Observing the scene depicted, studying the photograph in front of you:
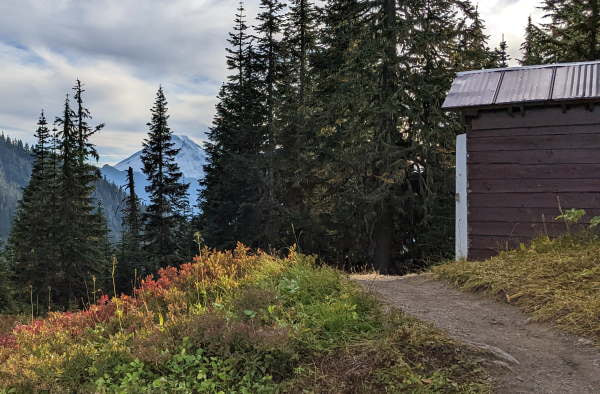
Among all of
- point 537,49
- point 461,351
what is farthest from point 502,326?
point 537,49

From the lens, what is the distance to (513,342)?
485 cm

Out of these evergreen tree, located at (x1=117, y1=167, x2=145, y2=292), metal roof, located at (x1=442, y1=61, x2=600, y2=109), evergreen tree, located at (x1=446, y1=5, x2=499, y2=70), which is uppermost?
A: evergreen tree, located at (x1=446, y1=5, x2=499, y2=70)

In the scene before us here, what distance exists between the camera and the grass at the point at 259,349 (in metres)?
4.02

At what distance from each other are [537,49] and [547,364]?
25.4 metres

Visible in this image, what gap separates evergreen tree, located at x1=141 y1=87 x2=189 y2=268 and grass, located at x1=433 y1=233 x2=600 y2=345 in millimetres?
26795

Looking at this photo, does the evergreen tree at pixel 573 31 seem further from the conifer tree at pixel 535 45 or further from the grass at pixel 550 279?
the grass at pixel 550 279

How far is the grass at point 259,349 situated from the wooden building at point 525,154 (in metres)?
5.92

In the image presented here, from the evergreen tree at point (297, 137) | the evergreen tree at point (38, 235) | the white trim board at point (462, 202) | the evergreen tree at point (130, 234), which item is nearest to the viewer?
the white trim board at point (462, 202)

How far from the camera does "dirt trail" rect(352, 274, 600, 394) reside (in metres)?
3.94

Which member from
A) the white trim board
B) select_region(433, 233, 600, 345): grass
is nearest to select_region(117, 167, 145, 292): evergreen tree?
the white trim board

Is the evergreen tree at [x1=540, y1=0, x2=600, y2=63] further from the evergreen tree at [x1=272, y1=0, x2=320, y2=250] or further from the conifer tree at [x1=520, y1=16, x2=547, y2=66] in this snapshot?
the evergreen tree at [x1=272, y1=0, x2=320, y2=250]

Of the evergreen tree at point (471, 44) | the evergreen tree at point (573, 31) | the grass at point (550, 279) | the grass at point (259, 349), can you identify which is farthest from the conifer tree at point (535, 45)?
the grass at point (259, 349)

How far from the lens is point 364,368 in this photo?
4043 millimetres

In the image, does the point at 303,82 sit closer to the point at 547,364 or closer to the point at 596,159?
the point at 596,159
